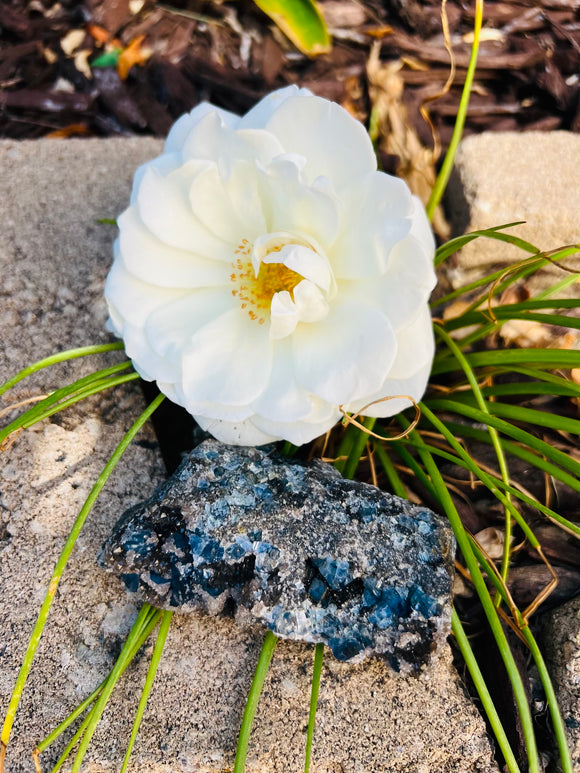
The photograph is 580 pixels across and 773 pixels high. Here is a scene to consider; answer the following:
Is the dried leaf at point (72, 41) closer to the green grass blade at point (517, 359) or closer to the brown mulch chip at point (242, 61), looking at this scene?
the brown mulch chip at point (242, 61)

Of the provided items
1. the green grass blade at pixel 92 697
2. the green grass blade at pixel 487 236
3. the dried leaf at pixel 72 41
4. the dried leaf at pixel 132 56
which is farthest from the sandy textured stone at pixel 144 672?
the dried leaf at pixel 72 41

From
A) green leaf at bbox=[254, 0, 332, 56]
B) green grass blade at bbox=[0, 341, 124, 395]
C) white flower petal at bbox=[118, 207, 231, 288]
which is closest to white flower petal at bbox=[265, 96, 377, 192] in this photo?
white flower petal at bbox=[118, 207, 231, 288]

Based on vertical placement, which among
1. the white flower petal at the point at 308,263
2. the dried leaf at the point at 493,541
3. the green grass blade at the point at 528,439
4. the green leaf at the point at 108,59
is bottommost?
the dried leaf at the point at 493,541

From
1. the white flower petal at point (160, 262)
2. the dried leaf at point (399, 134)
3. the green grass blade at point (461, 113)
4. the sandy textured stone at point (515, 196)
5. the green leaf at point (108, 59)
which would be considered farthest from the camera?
the green leaf at point (108, 59)

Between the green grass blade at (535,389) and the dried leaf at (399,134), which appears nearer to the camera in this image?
the green grass blade at (535,389)

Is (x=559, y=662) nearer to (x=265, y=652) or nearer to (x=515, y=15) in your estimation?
(x=265, y=652)

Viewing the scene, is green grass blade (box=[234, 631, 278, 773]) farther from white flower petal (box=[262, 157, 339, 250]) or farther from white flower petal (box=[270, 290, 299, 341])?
white flower petal (box=[262, 157, 339, 250])
